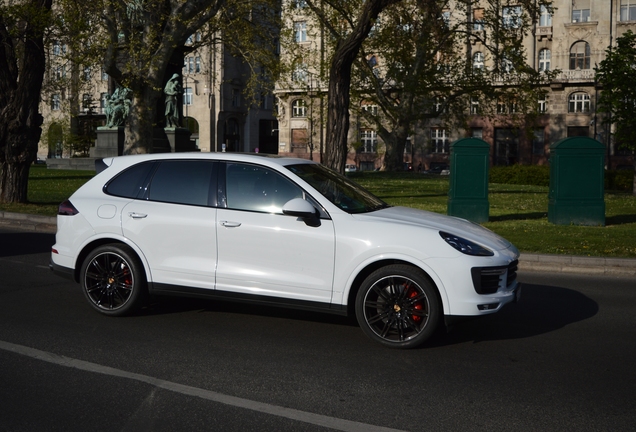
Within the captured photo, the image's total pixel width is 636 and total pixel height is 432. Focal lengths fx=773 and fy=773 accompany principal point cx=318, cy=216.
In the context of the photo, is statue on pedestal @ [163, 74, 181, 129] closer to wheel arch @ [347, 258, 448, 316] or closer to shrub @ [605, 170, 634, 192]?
shrub @ [605, 170, 634, 192]

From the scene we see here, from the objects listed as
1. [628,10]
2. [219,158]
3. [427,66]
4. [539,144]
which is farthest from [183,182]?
[628,10]

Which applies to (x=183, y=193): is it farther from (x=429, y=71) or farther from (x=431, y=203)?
(x=429, y=71)

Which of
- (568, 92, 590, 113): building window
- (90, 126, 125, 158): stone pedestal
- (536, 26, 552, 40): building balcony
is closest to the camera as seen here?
(90, 126, 125, 158): stone pedestal

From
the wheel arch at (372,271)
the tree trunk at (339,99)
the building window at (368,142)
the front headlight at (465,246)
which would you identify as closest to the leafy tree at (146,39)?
the tree trunk at (339,99)

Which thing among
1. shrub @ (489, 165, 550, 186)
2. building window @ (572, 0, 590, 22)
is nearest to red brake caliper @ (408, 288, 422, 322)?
shrub @ (489, 165, 550, 186)

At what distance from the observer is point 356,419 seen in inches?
188

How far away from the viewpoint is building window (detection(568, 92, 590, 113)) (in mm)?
63188

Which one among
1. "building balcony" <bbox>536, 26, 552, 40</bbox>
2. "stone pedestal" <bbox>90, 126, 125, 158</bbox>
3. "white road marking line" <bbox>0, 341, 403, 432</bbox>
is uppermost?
"building balcony" <bbox>536, 26, 552, 40</bbox>

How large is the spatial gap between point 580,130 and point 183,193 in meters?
61.6

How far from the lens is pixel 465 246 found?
257 inches

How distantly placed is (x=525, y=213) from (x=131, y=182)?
43.6 ft

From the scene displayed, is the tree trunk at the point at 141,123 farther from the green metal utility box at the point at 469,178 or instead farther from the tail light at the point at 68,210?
the tail light at the point at 68,210

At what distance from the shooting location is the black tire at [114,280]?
7.50 m

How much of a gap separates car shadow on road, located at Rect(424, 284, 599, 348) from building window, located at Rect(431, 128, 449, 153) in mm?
61361
